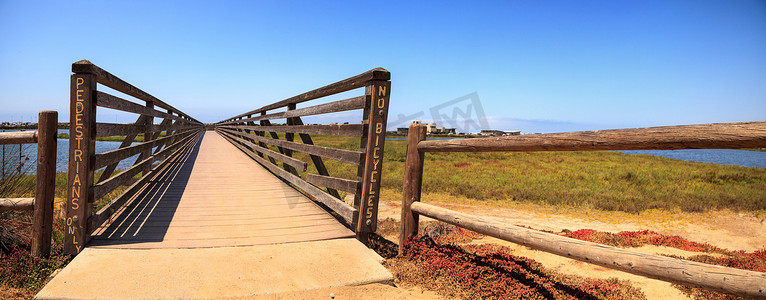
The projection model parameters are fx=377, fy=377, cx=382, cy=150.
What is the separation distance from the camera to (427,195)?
11.2 metres

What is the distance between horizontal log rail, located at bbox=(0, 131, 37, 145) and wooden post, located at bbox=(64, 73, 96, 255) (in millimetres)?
466

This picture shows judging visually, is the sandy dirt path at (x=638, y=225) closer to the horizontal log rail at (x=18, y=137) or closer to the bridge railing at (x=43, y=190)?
the bridge railing at (x=43, y=190)

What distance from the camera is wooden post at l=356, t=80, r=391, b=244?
360 centimetres

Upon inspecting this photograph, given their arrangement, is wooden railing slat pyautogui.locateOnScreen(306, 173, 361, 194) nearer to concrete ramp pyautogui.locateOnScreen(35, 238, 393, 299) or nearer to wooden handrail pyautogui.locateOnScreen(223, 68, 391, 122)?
concrete ramp pyautogui.locateOnScreen(35, 238, 393, 299)

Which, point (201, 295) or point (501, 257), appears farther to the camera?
point (501, 257)

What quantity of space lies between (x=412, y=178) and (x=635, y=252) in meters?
2.00

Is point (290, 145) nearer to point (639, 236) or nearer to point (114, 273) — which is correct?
point (114, 273)

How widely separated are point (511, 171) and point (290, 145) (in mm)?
13458

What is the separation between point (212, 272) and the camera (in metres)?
2.90

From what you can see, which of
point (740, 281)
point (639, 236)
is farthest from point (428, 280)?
point (639, 236)

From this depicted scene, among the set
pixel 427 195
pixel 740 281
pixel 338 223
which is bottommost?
pixel 427 195

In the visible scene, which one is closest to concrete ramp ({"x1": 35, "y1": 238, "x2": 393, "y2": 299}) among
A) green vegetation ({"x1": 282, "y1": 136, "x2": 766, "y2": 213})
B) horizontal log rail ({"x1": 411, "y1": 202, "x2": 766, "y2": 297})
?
horizontal log rail ({"x1": 411, "y1": 202, "x2": 766, "y2": 297})

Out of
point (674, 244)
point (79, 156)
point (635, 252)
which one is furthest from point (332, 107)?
point (674, 244)

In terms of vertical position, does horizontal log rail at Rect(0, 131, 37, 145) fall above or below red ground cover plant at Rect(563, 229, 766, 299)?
above
